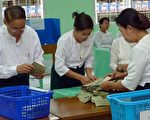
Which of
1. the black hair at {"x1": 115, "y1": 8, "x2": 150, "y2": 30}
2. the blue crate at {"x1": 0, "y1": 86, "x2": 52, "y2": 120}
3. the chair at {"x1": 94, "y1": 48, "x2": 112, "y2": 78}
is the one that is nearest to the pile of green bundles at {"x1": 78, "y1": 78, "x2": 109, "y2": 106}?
the blue crate at {"x1": 0, "y1": 86, "x2": 52, "y2": 120}

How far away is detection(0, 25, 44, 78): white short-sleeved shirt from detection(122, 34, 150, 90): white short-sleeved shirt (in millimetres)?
1004

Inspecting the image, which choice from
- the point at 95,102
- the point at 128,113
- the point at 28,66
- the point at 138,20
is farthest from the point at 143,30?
the point at 28,66

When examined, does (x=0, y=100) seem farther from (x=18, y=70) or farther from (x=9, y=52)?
(x=9, y=52)

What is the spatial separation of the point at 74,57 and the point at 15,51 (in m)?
0.67

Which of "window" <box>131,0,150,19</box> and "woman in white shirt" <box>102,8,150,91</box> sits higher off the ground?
"window" <box>131,0,150,19</box>

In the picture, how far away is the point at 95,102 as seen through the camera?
2.31 m

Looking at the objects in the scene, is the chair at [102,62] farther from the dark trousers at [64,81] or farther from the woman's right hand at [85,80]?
the woman's right hand at [85,80]

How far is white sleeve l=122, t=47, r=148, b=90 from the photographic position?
204 cm

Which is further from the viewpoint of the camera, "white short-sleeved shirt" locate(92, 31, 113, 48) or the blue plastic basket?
"white short-sleeved shirt" locate(92, 31, 113, 48)

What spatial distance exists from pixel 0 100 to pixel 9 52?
0.74m

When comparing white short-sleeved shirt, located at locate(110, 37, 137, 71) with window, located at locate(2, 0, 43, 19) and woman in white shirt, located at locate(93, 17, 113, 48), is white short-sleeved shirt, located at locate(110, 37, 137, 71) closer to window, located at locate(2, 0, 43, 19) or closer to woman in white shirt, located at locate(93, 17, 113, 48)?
woman in white shirt, located at locate(93, 17, 113, 48)

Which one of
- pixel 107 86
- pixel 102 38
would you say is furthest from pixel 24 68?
pixel 102 38

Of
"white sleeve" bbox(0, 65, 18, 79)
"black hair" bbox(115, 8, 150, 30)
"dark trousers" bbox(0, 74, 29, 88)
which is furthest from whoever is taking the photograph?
"dark trousers" bbox(0, 74, 29, 88)

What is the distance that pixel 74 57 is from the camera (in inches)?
125
